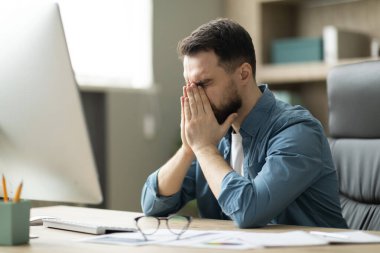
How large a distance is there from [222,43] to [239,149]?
11.9 inches

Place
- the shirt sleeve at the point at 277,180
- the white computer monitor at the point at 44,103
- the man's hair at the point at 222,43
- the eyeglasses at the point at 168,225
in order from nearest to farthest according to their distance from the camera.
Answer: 1. the white computer monitor at the point at 44,103
2. the eyeglasses at the point at 168,225
3. the shirt sleeve at the point at 277,180
4. the man's hair at the point at 222,43

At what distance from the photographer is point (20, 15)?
1.20 metres

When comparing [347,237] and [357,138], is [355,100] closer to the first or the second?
[357,138]

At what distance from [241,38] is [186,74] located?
19cm

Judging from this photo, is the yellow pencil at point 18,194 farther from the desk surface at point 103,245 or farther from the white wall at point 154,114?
the white wall at point 154,114

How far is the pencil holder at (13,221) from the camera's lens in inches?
49.4

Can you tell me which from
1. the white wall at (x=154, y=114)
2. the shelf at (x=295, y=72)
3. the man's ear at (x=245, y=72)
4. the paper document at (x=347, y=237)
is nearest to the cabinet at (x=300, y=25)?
the shelf at (x=295, y=72)

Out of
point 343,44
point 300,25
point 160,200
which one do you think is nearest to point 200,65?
point 160,200

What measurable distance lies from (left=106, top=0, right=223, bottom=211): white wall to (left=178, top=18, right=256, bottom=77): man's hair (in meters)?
1.88

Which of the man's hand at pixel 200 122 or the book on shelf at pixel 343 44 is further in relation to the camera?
the book on shelf at pixel 343 44

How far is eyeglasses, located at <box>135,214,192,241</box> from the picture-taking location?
1400 mm

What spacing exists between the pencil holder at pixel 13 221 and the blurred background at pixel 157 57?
2252mm

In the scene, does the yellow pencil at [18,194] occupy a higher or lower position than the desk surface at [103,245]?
higher

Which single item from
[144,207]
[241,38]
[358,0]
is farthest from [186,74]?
[358,0]
